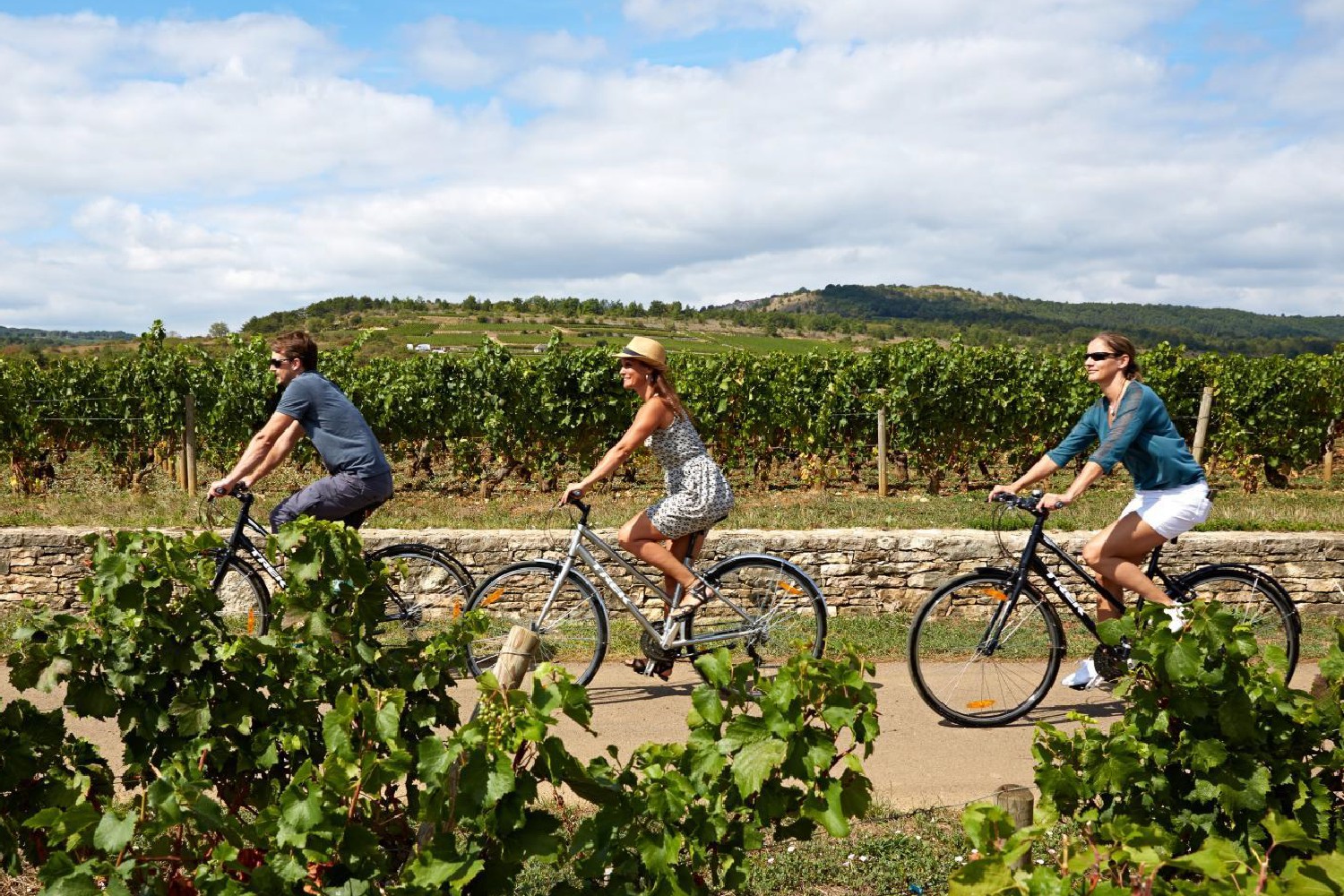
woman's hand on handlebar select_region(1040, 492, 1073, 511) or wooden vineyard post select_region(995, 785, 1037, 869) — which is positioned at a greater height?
woman's hand on handlebar select_region(1040, 492, 1073, 511)

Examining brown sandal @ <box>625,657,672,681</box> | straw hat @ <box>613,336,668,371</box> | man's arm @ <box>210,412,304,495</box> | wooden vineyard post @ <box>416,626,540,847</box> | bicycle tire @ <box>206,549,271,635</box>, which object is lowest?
brown sandal @ <box>625,657,672,681</box>

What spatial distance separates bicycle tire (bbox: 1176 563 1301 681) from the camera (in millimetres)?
5422

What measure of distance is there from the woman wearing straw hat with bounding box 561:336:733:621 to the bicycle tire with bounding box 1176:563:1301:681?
248 cm

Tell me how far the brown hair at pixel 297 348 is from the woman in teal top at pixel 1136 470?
12.2ft

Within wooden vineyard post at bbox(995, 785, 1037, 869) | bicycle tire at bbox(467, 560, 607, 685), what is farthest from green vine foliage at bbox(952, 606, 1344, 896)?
bicycle tire at bbox(467, 560, 607, 685)

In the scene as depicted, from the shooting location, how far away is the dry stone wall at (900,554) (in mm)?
7195

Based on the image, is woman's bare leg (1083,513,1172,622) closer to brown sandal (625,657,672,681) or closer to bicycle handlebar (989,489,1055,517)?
bicycle handlebar (989,489,1055,517)

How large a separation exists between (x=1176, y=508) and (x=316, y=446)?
438 centimetres

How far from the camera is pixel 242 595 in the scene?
6.29m

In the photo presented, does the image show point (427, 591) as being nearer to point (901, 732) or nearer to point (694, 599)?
point (694, 599)

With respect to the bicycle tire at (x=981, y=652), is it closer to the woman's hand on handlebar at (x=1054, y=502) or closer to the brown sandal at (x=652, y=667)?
the woman's hand on handlebar at (x=1054, y=502)

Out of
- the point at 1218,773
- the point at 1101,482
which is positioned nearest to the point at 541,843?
the point at 1218,773

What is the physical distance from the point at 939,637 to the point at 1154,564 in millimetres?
1226

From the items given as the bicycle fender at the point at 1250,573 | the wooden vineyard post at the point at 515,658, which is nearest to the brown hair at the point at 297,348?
the wooden vineyard post at the point at 515,658
